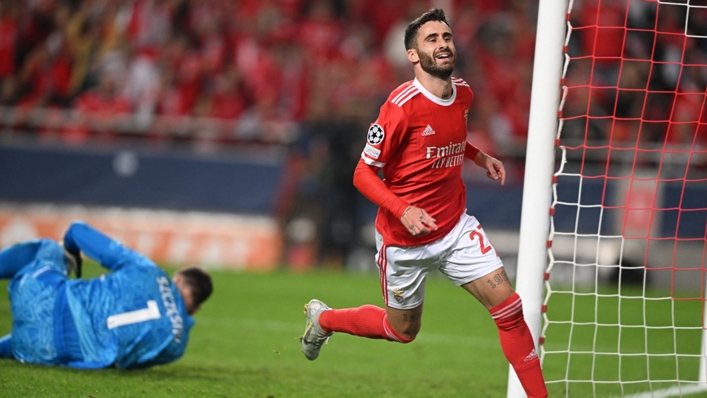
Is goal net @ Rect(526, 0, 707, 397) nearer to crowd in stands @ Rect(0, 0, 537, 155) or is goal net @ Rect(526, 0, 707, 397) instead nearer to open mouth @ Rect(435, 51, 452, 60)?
crowd in stands @ Rect(0, 0, 537, 155)

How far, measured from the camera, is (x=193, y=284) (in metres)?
5.65

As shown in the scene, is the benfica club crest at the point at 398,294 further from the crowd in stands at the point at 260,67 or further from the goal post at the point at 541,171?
the crowd in stands at the point at 260,67

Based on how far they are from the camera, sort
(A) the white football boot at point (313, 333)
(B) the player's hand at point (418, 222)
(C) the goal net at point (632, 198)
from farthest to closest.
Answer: (C) the goal net at point (632, 198)
(A) the white football boot at point (313, 333)
(B) the player's hand at point (418, 222)

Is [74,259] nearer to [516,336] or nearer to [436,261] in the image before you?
[436,261]

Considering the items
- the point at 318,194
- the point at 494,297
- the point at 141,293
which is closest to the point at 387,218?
the point at 494,297

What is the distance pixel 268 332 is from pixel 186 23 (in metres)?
8.63

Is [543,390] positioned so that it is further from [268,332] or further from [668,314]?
[668,314]

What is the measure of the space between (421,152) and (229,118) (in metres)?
9.73

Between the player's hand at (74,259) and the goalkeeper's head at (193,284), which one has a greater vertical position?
the player's hand at (74,259)

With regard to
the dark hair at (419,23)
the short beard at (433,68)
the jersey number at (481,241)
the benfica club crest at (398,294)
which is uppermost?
the dark hair at (419,23)

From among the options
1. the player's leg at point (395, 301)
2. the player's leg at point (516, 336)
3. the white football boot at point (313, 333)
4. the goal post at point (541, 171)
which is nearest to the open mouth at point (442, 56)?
the goal post at point (541, 171)

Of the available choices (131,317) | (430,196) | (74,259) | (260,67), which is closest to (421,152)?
(430,196)

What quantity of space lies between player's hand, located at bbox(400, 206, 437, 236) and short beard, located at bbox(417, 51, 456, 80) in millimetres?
767

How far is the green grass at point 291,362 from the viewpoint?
5.10 meters
